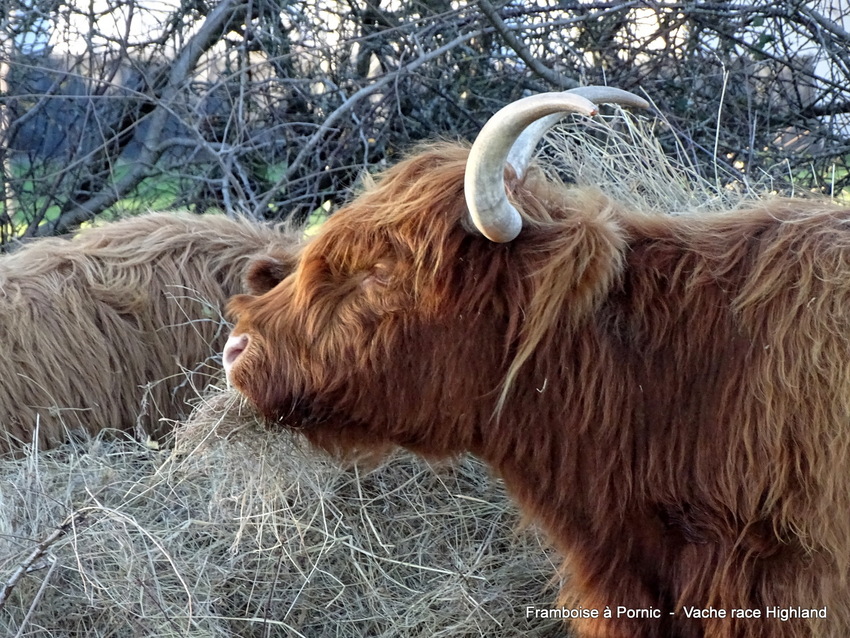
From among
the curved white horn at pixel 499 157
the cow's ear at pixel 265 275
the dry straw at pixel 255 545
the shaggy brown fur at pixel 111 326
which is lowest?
the dry straw at pixel 255 545

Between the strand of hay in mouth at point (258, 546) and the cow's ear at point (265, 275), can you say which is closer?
the cow's ear at point (265, 275)

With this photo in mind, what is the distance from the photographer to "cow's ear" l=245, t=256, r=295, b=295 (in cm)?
303

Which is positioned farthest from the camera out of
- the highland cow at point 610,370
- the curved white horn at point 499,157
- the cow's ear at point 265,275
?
the cow's ear at point 265,275

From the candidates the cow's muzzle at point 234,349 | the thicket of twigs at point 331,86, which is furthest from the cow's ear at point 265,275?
the thicket of twigs at point 331,86

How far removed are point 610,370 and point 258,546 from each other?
5.20ft

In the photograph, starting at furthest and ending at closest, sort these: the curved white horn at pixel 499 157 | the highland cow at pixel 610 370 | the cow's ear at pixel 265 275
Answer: the cow's ear at pixel 265 275 → the highland cow at pixel 610 370 → the curved white horn at pixel 499 157

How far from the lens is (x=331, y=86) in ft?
19.8

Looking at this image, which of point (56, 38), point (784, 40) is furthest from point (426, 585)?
point (56, 38)

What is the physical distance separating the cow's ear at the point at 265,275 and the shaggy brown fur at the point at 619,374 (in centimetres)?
36

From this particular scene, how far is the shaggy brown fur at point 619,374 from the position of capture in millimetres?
2350

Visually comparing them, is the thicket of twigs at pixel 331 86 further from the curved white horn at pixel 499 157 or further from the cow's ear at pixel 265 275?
the curved white horn at pixel 499 157

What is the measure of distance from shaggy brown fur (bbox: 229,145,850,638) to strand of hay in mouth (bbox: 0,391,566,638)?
0.69 metres

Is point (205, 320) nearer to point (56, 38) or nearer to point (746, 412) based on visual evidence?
point (746, 412)

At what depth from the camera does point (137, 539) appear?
3348mm
